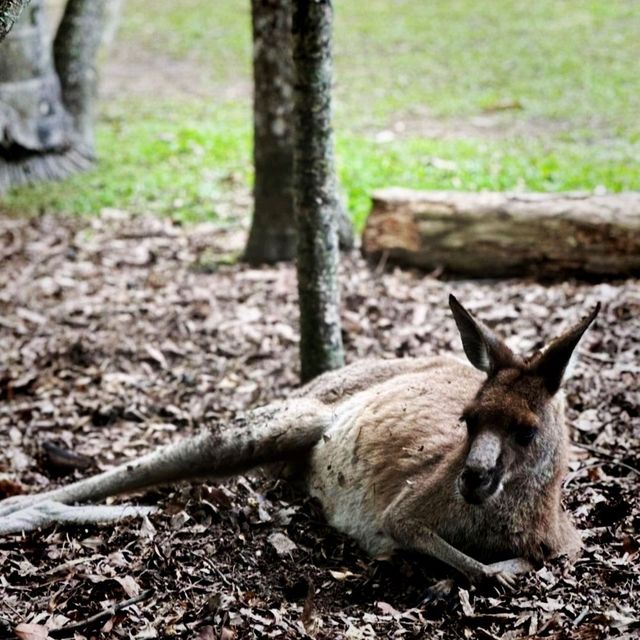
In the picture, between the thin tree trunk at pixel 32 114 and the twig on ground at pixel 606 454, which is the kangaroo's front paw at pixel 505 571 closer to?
the twig on ground at pixel 606 454

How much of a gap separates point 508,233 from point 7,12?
534 centimetres

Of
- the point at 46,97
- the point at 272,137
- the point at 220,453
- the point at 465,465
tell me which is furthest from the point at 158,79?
the point at 465,465

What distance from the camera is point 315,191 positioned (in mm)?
6426

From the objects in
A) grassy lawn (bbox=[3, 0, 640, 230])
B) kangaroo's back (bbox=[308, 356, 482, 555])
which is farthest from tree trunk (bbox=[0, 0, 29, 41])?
grassy lawn (bbox=[3, 0, 640, 230])

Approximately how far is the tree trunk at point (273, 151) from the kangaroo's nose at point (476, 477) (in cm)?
512

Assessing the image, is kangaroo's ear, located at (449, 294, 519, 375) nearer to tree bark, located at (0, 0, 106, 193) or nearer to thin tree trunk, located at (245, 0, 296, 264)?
thin tree trunk, located at (245, 0, 296, 264)

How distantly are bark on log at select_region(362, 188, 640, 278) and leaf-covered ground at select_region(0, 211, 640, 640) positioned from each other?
23 centimetres

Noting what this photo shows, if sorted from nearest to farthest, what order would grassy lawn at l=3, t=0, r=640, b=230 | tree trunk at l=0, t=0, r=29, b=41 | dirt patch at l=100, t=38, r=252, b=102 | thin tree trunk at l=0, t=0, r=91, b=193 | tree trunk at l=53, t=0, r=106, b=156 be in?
tree trunk at l=0, t=0, r=29, b=41 → grassy lawn at l=3, t=0, r=640, b=230 → thin tree trunk at l=0, t=0, r=91, b=193 → tree trunk at l=53, t=0, r=106, b=156 → dirt patch at l=100, t=38, r=252, b=102

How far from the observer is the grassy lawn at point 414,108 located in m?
11.6

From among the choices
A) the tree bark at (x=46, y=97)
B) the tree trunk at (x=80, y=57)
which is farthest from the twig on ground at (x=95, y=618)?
the tree trunk at (x=80, y=57)

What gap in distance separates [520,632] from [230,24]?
19527 mm

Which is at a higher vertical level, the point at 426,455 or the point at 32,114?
the point at 32,114

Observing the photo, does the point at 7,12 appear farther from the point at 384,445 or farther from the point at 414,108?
the point at 414,108

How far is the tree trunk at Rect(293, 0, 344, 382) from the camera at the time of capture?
6.06m
